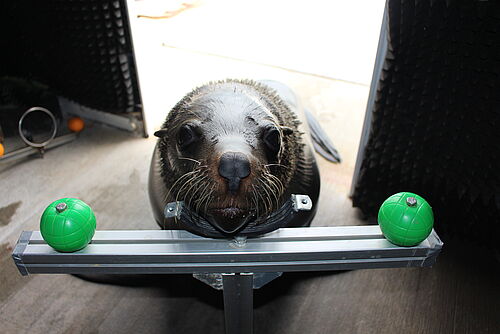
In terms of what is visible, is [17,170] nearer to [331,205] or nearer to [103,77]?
[103,77]

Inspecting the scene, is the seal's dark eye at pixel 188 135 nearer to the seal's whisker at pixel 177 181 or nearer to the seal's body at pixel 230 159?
the seal's body at pixel 230 159

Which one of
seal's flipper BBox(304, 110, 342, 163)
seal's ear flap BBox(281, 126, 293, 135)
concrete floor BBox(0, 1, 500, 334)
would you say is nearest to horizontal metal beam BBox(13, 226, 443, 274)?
seal's ear flap BBox(281, 126, 293, 135)

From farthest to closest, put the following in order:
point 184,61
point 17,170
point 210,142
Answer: point 184,61
point 17,170
point 210,142

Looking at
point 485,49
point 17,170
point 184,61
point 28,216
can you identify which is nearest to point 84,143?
point 17,170

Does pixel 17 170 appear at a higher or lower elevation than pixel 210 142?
lower

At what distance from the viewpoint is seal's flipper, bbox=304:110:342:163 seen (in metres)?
3.54

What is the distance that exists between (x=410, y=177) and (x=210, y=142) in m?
1.53

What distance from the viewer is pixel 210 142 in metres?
1.63

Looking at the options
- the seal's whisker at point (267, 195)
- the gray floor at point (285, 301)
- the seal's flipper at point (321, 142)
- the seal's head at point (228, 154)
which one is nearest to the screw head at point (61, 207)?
the seal's head at point (228, 154)

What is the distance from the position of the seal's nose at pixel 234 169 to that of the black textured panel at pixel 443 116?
1.31 m

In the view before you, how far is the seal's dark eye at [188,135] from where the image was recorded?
169 centimetres

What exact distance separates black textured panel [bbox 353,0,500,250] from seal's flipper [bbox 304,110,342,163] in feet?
2.31

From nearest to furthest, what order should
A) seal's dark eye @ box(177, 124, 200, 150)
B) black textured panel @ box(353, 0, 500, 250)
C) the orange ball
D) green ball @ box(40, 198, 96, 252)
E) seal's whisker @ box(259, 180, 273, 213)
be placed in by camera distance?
green ball @ box(40, 198, 96, 252), seal's whisker @ box(259, 180, 273, 213), seal's dark eye @ box(177, 124, 200, 150), black textured panel @ box(353, 0, 500, 250), the orange ball

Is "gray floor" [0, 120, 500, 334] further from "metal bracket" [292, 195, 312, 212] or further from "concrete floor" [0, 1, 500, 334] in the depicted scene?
"metal bracket" [292, 195, 312, 212]
